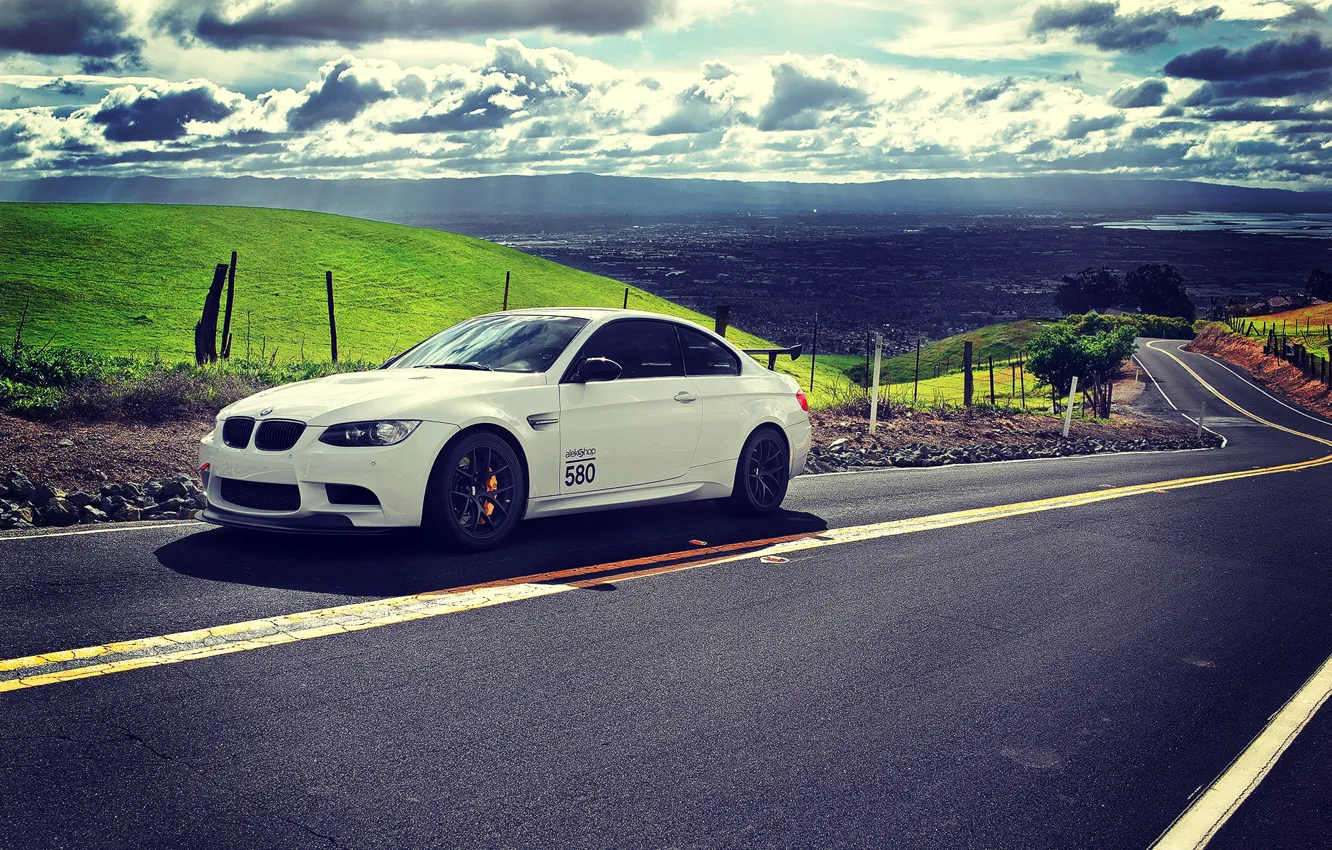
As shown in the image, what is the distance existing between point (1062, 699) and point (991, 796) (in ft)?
4.61

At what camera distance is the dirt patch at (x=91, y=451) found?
9.70m

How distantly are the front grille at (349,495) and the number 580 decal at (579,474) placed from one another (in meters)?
1.44

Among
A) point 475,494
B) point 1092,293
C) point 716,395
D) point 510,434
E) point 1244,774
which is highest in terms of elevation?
point 716,395

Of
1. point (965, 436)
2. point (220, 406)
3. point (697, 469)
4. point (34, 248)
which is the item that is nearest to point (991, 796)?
point (697, 469)

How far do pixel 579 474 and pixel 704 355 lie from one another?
1770mm

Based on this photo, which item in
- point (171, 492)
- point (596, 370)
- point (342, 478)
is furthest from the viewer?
point (171, 492)

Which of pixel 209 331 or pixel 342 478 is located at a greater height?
pixel 209 331

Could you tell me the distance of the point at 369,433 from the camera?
715 cm

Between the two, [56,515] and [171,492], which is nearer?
[56,515]


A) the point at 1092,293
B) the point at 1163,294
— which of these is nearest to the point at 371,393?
the point at 1163,294

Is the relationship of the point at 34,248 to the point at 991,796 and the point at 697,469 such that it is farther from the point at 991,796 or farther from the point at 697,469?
the point at 991,796

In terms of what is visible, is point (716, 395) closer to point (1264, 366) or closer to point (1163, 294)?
point (1264, 366)

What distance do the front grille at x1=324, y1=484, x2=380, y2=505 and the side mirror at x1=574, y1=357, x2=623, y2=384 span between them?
1748mm

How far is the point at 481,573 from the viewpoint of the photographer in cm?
707
